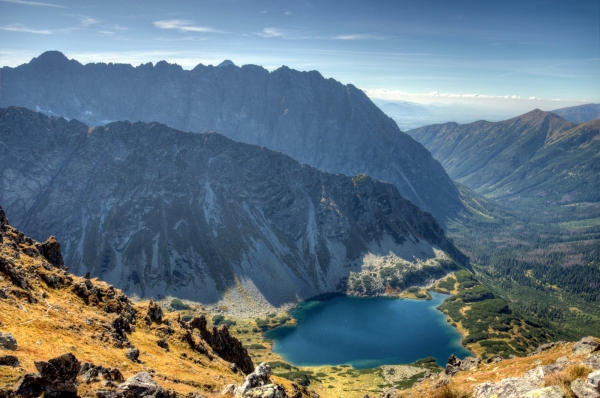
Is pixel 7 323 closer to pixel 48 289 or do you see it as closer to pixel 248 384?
pixel 48 289

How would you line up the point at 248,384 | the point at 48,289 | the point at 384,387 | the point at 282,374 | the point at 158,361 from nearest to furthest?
the point at 248,384, the point at 158,361, the point at 48,289, the point at 384,387, the point at 282,374

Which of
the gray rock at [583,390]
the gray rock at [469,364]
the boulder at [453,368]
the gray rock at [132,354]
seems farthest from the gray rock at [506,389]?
the gray rock at [132,354]

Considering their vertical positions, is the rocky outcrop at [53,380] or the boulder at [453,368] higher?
the rocky outcrop at [53,380]

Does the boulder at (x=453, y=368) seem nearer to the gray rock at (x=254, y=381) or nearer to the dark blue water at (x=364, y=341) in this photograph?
the gray rock at (x=254, y=381)

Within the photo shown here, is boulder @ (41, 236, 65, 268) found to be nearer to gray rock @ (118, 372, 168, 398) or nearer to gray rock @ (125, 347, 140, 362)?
gray rock @ (125, 347, 140, 362)

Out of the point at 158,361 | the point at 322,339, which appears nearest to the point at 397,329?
the point at 322,339

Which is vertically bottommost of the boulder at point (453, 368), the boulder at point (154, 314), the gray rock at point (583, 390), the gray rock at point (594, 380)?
the boulder at point (453, 368)

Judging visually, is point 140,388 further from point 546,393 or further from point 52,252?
point 52,252
